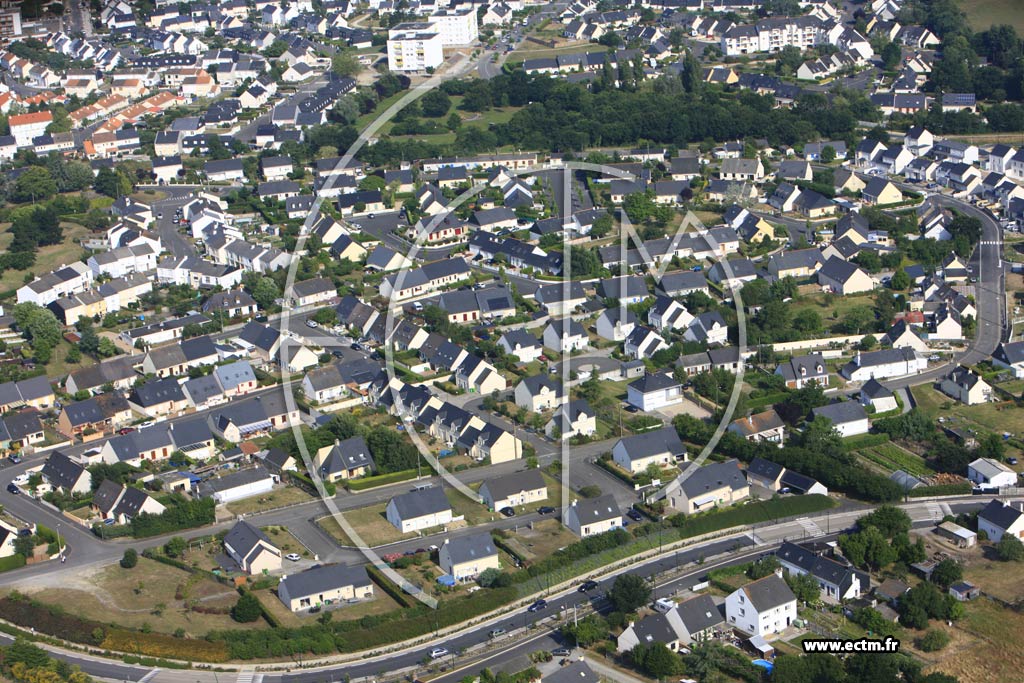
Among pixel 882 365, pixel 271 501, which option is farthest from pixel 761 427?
pixel 271 501

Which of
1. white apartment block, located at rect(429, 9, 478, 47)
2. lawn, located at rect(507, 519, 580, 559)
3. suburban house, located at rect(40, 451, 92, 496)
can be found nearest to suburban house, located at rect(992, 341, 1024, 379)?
lawn, located at rect(507, 519, 580, 559)

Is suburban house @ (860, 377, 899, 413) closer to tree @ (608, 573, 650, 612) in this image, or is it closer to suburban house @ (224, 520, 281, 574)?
tree @ (608, 573, 650, 612)

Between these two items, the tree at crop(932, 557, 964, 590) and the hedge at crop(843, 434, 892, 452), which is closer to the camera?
the tree at crop(932, 557, 964, 590)

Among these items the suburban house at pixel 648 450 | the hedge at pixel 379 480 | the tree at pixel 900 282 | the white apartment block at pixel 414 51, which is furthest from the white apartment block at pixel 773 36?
the hedge at pixel 379 480

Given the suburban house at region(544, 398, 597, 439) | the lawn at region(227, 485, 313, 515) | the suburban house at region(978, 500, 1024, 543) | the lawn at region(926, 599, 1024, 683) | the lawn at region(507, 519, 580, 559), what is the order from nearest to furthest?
the lawn at region(926, 599, 1024, 683) < the suburban house at region(978, 500, 1024, 543) < the lawn at region(507, 519, 580, 559) < the lawn at region(227, 485, 313, 515) < the suburban house at region(544, 398, 597, 439)

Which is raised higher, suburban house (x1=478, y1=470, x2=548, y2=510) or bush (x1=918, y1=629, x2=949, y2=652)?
bush (x1=918, y1=629, x2=949, y2=652)

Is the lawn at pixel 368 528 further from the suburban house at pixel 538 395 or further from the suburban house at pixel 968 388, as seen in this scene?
the suburban house at pixel 968 388
